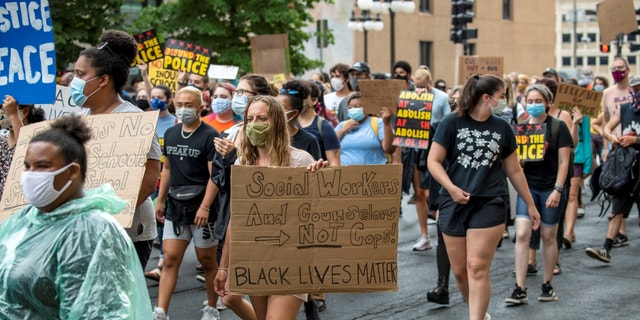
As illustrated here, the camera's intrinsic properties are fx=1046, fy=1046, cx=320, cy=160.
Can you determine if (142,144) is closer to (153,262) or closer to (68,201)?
(68,201)

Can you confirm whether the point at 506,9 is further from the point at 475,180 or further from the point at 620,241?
the point at 475,180

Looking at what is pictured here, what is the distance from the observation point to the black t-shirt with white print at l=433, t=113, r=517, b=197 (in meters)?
7.16

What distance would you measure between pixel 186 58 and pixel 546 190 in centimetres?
610

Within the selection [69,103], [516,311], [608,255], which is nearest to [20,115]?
[69,103]

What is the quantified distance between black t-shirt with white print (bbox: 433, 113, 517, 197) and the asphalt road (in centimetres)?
154

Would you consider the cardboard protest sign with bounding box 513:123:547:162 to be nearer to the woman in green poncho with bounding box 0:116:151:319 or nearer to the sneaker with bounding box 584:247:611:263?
the sneaker with bounding box 584:247:611:263

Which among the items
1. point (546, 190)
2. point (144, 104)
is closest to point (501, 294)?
point (546, 190)

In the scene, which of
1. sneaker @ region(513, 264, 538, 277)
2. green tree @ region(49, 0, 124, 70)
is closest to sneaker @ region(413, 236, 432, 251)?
sneaker @ region(513, 264, 538, 277)

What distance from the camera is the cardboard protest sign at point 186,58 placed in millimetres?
13492

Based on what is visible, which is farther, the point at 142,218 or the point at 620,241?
the point at 620,241

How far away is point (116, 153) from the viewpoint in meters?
5.27

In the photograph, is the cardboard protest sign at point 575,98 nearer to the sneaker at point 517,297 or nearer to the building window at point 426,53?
the sneaker at point 517,297

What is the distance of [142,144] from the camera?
5242 millimetres

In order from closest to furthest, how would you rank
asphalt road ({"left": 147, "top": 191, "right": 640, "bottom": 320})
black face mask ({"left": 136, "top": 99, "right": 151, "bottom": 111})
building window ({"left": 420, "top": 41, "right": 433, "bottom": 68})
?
asphalt road ({"left": 147, "top": 191, "right": 640, "bottom": 320}), black face mask ({"left": 136, "top": 99, "right": 151, "bottom": 111}), building window ({"left": 420, "top": 41, "right": 433, "bottom": 68})
